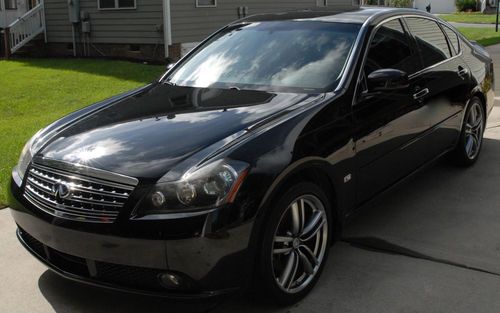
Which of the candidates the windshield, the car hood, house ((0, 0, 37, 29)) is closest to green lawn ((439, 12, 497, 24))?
house ((0, 0, 37, 29))

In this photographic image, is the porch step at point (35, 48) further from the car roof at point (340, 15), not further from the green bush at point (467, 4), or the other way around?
the green bush at point (467, 4)

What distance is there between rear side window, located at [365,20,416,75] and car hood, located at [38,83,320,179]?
78cm

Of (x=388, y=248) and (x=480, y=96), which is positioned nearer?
(x=388, y=248)

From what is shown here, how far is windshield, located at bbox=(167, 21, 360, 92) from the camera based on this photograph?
4086 mm

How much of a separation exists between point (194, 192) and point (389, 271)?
159 cm

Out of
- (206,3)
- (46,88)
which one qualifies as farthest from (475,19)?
(46,88)

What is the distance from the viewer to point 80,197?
9.89ft

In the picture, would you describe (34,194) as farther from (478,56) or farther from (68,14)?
(68,14)

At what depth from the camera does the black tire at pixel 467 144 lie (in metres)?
5.70

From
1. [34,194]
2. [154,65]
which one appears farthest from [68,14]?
[34,194]

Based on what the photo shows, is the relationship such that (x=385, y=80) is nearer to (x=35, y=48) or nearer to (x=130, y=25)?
(x=130, y=25)

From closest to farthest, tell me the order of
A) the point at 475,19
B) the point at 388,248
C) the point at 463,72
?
the point at 388,248
the point at 463,72
the point at 475,19

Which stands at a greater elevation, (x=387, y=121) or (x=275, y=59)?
(x=275, y=59)

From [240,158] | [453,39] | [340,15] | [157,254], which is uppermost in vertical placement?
[340,15]
